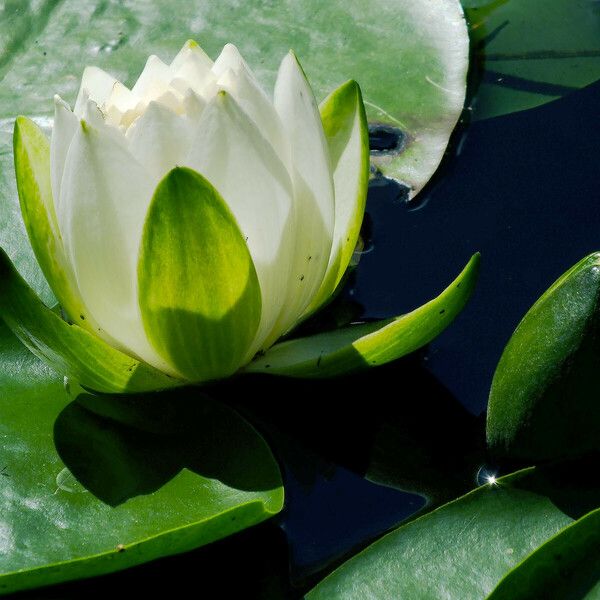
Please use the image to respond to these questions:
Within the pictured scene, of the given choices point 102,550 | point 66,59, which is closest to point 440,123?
point 66,59

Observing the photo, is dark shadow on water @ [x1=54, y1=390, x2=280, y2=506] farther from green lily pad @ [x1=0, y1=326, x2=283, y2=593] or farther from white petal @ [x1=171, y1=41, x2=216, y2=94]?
white petal @ [x1=171, y1=41, x2=216, y2=94]

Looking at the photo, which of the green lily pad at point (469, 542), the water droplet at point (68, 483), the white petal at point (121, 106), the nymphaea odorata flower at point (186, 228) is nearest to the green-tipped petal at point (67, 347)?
the nymphaea odorata flower at point (186, 228)

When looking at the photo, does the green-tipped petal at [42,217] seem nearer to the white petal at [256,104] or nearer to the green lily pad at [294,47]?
the white petal at [256,104]

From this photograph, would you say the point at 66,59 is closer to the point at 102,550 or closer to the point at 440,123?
the point at 440,123

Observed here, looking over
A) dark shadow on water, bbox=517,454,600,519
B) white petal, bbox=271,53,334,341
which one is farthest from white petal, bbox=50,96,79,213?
dark shadow on water, bbox=517,454,600,519

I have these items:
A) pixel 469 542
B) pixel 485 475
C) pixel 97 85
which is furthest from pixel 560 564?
pixel 97 85

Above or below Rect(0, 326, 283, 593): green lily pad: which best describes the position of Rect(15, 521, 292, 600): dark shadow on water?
below
